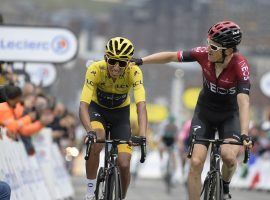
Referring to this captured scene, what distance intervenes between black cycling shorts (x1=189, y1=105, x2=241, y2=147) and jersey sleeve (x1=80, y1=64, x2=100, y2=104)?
1223 millimetres

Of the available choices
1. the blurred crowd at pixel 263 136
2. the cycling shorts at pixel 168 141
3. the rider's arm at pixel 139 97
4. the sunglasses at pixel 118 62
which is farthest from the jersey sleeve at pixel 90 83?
the blurred crowd at pixel 263 136

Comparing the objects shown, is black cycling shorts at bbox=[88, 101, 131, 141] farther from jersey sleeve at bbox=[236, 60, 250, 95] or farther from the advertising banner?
the advertising banner

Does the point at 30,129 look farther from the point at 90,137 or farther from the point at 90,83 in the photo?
the point at 90,137

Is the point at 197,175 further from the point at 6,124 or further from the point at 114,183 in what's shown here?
the point at 6,124

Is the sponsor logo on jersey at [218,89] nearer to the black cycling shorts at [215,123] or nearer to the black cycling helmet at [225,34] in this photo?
the black cycling shorts at [215,123]

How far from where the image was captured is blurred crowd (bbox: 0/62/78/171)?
15750mm

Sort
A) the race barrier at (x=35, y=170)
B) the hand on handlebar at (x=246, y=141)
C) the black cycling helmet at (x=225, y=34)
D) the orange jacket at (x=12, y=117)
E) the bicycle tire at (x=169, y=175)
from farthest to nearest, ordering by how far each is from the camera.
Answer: the bicycle tire at (x=169, y=175)
the orange jacket at (x=12, y=117)
the race barrier at (x=35, y=170)
the black cycling helmet at (x=225, y=34)
the hand on handlebar at (x=246, y=141)

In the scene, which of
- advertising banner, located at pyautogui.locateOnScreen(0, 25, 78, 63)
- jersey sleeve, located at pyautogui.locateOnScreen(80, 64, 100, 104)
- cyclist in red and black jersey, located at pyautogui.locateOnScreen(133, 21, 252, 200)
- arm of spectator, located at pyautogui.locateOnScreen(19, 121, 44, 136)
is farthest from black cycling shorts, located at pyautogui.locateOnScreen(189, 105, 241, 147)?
advertising banner, located at pyautogui.locateOnScreen(0, 25, 78, 63)

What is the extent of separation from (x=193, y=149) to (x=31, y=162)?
15.1 ft

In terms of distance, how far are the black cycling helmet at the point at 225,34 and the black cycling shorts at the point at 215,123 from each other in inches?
33.9

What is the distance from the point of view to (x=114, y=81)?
13.7 meters

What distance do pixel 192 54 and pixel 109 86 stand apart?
3.38 ft

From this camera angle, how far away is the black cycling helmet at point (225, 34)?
13.3 meters

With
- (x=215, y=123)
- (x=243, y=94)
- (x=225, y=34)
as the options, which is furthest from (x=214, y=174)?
(x=225, y=34)
